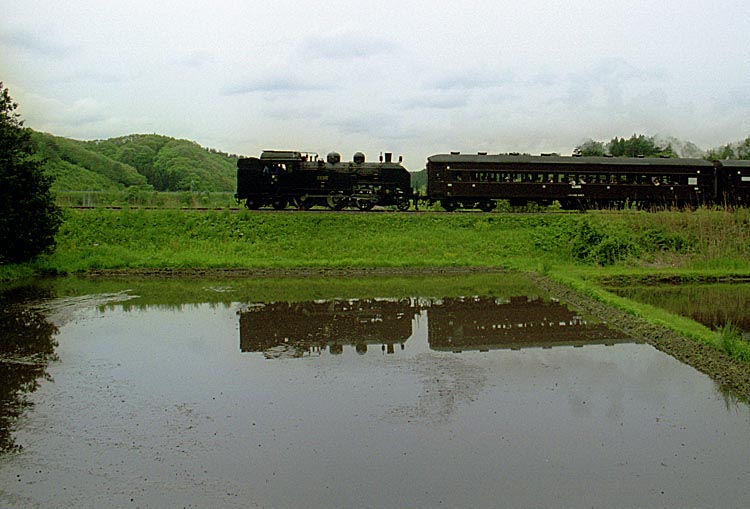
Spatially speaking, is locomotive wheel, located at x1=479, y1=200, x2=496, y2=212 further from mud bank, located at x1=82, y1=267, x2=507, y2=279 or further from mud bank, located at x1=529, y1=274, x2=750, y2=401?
mud bank, located at x1=529, y1=274, x2=750, y2=401

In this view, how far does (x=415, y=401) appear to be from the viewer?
8.09 meters

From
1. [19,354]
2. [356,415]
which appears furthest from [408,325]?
[19,354]

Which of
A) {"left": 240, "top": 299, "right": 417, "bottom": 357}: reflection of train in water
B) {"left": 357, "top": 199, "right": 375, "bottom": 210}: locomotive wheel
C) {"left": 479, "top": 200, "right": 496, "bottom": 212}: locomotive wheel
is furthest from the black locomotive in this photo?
{"left": 240, "top": 299, "right": 417, "bottom": 357}: reflection of train in water

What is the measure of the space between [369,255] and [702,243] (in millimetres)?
10998

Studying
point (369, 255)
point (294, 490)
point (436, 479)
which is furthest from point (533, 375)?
point (369, 255)

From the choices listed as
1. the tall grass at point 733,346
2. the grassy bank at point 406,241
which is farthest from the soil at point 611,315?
the grassy bank at point 406,241

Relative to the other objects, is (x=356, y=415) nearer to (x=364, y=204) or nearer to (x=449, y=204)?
(x=364, y=204)

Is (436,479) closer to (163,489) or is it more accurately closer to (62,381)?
(163,489)

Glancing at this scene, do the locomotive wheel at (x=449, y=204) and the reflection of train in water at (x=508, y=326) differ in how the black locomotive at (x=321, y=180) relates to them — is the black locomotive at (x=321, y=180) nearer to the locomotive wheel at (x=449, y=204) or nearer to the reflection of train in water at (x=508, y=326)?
the locomotive wheel at (x=449, y=204)

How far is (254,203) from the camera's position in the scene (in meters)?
28.1

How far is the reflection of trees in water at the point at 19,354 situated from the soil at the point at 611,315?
17.3 ft

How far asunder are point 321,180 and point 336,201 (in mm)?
1075

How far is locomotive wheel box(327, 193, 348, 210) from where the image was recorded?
27.5 metres

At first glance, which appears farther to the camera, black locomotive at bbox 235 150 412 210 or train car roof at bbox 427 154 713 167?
train car roof at bbox 427 154 713 167
